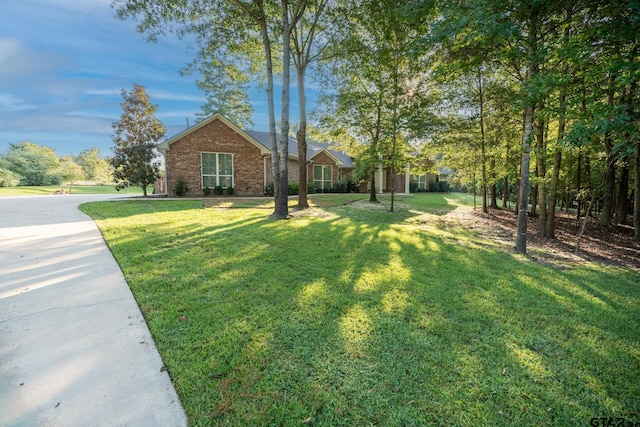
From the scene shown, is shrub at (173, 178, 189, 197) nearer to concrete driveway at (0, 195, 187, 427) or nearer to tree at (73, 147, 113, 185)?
concrete driveway at (0, 195, 187, 427)

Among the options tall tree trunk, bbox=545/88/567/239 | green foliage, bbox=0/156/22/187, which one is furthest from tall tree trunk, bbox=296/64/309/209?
green foliage, bbox=0/156/22/187

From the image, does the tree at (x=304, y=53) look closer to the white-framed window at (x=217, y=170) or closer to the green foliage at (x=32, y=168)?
the white-framed window at (x=217, y=170)

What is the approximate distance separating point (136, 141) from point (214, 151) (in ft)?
15.8

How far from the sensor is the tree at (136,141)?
1653 centimetres

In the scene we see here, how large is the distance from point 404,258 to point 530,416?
366 centimetres

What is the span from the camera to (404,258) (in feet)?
17.9

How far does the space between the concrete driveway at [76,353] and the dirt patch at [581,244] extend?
7.58 meters

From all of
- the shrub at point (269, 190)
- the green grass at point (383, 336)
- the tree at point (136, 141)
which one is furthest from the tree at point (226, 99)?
the green grass at point (383, 336)

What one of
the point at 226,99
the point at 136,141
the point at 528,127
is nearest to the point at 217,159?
the point at 136,141

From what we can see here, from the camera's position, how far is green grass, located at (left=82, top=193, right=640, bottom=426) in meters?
1.88

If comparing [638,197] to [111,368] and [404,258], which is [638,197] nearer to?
[404,258]

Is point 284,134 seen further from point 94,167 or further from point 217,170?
point 94,167

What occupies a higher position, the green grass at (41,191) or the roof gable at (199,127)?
the roof gable at (199,127)

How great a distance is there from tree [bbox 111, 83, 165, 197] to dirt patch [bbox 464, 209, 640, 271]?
1851 centimetres
